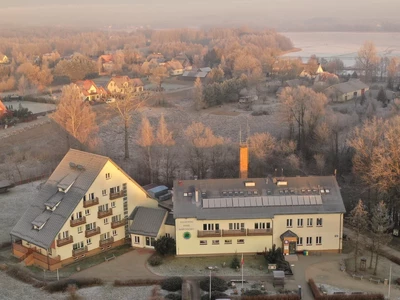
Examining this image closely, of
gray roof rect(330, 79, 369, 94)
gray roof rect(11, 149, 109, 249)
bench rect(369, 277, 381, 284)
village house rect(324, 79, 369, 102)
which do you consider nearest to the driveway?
gray roof rect(11, 149, 109, 249)

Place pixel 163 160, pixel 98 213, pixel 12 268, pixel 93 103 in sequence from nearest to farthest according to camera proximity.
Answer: pixel 12 268
pixel 98 213
pixel 163 160
pixel 93 103

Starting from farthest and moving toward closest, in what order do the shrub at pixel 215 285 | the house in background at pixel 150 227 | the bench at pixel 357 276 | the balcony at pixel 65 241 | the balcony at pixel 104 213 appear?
1. the house in background at pixel 150 227
2. the balcony at pixel 104 213
3. the balcony at pixel 65 241
4. the bench at pixel 357 276
5. the shrub at pixel 215 285

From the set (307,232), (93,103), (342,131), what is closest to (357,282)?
(307,232)

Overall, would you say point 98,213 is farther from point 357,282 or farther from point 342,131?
point 342,131

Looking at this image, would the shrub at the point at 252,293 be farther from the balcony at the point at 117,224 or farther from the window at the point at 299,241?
the balcony at the point at 117,224

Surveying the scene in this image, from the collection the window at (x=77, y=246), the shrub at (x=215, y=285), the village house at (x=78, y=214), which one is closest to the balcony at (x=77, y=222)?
the village house at (x=78, y=214)

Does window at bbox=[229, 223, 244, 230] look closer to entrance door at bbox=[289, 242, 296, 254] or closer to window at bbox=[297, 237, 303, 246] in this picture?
entrance door at bbox=[289, 242, 296, 254]

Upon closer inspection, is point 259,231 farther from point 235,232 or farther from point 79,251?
point 79,251

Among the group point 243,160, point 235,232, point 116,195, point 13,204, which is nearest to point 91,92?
point 13,204
